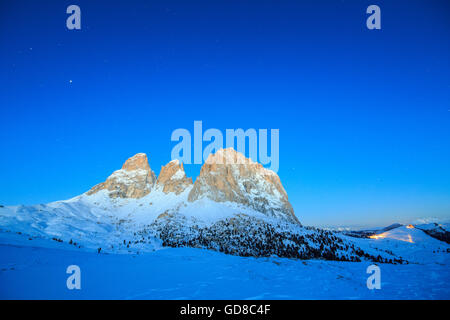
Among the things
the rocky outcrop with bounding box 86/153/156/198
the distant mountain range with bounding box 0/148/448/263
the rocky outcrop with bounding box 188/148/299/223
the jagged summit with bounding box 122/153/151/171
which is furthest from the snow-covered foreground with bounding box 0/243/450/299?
the jagged summit with bounding box 122/153/151/171

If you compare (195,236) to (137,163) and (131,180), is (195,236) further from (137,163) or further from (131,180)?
(137,163)

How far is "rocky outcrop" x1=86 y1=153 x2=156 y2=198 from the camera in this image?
129250 millimetres

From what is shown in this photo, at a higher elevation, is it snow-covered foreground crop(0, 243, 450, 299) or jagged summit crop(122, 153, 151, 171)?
jagged summit crop(122, 153, 151, 171)

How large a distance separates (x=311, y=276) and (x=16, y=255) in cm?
1702

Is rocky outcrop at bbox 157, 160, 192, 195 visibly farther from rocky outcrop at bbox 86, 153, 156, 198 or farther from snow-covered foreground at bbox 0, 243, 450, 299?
snow-covered foreground at bbox 0, 243, 450, 299

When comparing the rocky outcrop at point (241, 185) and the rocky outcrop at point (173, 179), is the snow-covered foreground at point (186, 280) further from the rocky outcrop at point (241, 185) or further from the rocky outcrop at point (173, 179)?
the rocky outcrop at point (173, 179)

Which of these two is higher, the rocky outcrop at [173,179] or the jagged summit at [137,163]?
the jagged summit at [137,163]

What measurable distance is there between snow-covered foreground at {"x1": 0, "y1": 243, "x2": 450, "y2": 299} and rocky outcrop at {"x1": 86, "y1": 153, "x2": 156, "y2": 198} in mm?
123229

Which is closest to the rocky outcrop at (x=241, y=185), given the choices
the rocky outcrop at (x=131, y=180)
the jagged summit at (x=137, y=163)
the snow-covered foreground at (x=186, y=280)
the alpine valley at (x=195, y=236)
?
the alpine valley at (x=195, y=236)

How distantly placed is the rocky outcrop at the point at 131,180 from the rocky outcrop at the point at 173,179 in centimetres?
889

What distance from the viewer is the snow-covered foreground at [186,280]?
9281 millimetres
